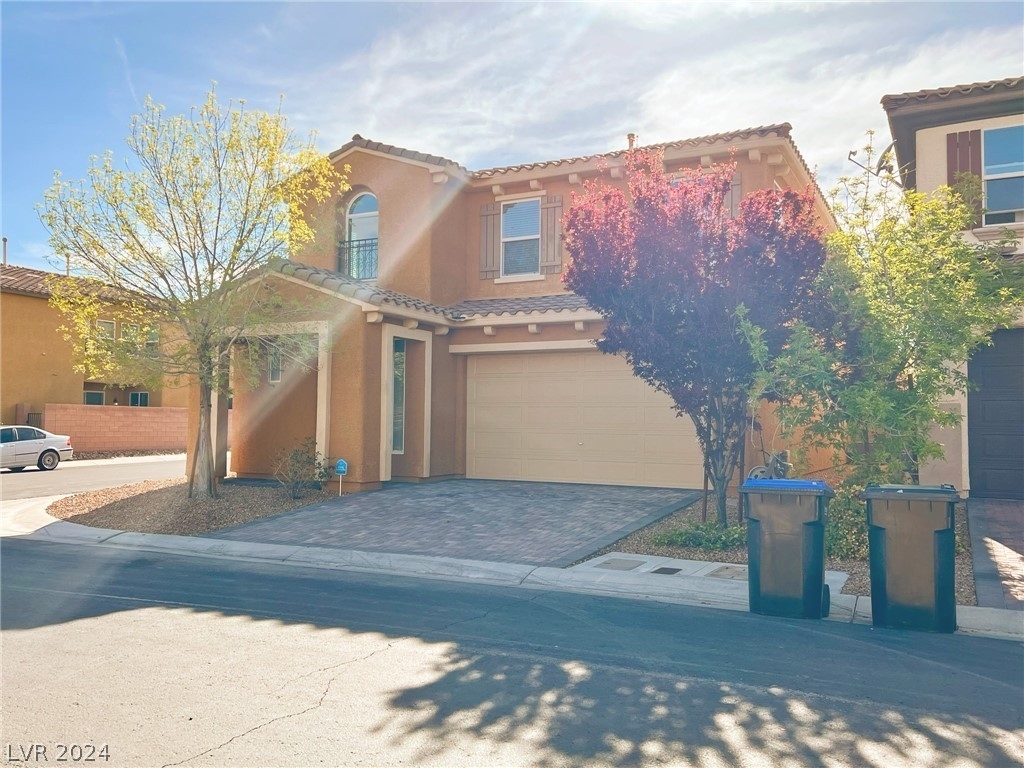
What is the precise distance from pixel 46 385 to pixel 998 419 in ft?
92.7

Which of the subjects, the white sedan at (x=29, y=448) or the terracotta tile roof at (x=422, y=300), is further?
the white sedan at (x=29, y=448)

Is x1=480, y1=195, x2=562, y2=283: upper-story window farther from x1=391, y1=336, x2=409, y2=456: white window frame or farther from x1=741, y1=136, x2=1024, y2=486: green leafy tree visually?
x1=741, y1=136, x2=1024, y2=486: green leafy tree

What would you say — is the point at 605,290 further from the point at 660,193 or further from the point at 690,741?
the point at 690,741

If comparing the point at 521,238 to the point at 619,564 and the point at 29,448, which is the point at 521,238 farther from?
the point at 29,448

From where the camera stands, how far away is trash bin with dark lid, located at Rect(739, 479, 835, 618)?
7320mm

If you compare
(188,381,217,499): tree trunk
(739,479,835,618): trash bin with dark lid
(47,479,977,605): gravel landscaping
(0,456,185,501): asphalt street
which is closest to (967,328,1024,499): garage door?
(47,479,977,605): gravel landscaping

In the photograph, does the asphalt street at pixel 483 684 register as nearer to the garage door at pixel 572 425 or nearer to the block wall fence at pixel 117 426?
the garage door at pixel 572 425

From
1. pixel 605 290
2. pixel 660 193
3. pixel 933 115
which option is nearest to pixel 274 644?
pixel 605 290

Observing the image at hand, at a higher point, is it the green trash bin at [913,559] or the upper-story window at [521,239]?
the upper-story window at [521,239]

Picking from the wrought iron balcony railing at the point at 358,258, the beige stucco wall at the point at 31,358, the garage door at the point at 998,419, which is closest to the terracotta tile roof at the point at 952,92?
the garage door at the point at 998,419

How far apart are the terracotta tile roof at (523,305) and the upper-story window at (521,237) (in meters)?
0.75

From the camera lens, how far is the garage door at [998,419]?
12.5 m

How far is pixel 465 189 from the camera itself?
1792 cm

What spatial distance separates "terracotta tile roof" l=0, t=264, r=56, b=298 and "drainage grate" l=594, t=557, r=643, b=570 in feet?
75.8
